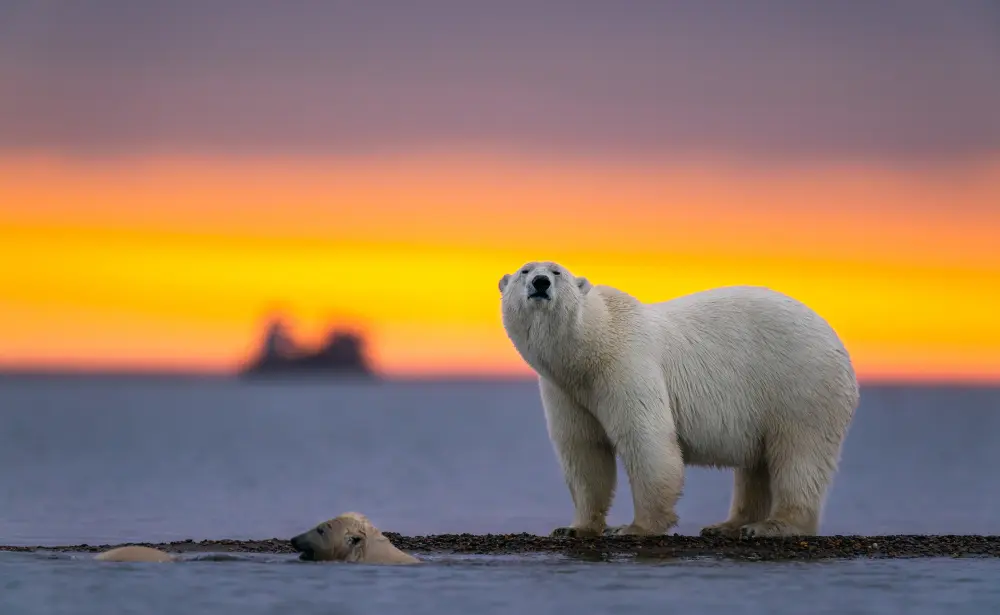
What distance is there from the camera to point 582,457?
18.9m

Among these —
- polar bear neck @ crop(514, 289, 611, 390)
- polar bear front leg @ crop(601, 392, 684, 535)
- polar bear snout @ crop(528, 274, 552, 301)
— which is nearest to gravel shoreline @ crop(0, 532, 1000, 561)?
polar bear front leg @ crop(601, 392, 684, 535)

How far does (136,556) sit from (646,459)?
5488 mm

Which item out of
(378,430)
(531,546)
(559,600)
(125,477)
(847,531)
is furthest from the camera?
(378,430)

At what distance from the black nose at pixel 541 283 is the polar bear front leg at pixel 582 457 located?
1.58m

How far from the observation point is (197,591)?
16.1 metres

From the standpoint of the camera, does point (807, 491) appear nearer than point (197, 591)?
No

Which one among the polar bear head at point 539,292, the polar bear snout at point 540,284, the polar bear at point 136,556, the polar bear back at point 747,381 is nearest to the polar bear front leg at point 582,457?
the polar bear back at point 747,381

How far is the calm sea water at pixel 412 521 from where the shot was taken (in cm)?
1585

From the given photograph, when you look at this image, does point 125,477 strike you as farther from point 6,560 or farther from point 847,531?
point 6,560

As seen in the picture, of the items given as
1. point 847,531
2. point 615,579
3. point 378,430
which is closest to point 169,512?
point 847,531

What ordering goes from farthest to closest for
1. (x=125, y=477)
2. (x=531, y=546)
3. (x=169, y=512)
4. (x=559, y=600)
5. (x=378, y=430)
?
(x=378, y=430) → (x=125, y=477) → (x=169, y=512) → (x=531, y=546) → (x=559, y=600)

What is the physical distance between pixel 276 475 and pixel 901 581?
38.3 meters

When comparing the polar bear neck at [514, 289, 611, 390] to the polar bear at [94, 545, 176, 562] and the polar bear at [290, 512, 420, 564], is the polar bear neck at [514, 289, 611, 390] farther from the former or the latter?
the polar bear at [94, 545, 176, 562]

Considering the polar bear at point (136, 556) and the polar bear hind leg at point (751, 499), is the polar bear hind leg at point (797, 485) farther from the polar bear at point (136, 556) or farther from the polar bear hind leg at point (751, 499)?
the polar bear at point (136, 556)
